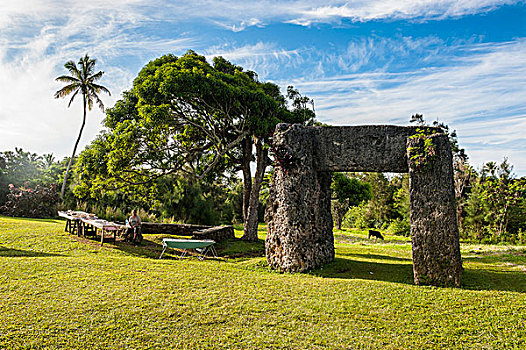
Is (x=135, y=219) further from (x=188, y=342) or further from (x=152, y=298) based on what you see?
(x=188, y=342)

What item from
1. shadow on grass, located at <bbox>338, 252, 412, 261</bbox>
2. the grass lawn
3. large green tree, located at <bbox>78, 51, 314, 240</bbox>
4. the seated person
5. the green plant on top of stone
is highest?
large green tree, located at <bbox>78, 51, 314, 240</bbox>

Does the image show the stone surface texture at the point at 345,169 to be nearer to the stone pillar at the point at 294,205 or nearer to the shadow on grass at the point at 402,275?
the stone pillar at the point at 294,205

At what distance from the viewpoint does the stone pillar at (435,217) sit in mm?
7715

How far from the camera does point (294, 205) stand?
904cm

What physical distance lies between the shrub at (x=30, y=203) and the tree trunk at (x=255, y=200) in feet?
44.4

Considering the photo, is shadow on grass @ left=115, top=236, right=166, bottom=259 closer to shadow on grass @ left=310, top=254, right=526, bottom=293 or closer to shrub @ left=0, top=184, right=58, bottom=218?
shadow on grass @ left=310, top=254, right=526, bottom=293

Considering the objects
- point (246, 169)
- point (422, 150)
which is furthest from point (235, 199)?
point (422, 150)

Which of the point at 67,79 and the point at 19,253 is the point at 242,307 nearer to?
the point at 19,253

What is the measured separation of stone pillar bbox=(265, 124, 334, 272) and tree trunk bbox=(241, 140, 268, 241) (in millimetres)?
6655

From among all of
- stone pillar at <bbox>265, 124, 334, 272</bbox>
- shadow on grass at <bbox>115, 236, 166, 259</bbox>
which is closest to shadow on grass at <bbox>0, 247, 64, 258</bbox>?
shadow on grass at <bbox>115, 236, 166, 259</bbox>

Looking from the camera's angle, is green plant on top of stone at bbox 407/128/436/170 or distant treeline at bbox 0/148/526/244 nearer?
green plant on top of stone at bbox 407/128/436/170

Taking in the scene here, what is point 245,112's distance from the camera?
14945 millimetres

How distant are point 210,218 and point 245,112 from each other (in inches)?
383

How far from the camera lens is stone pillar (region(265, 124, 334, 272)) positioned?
8.97 meters
